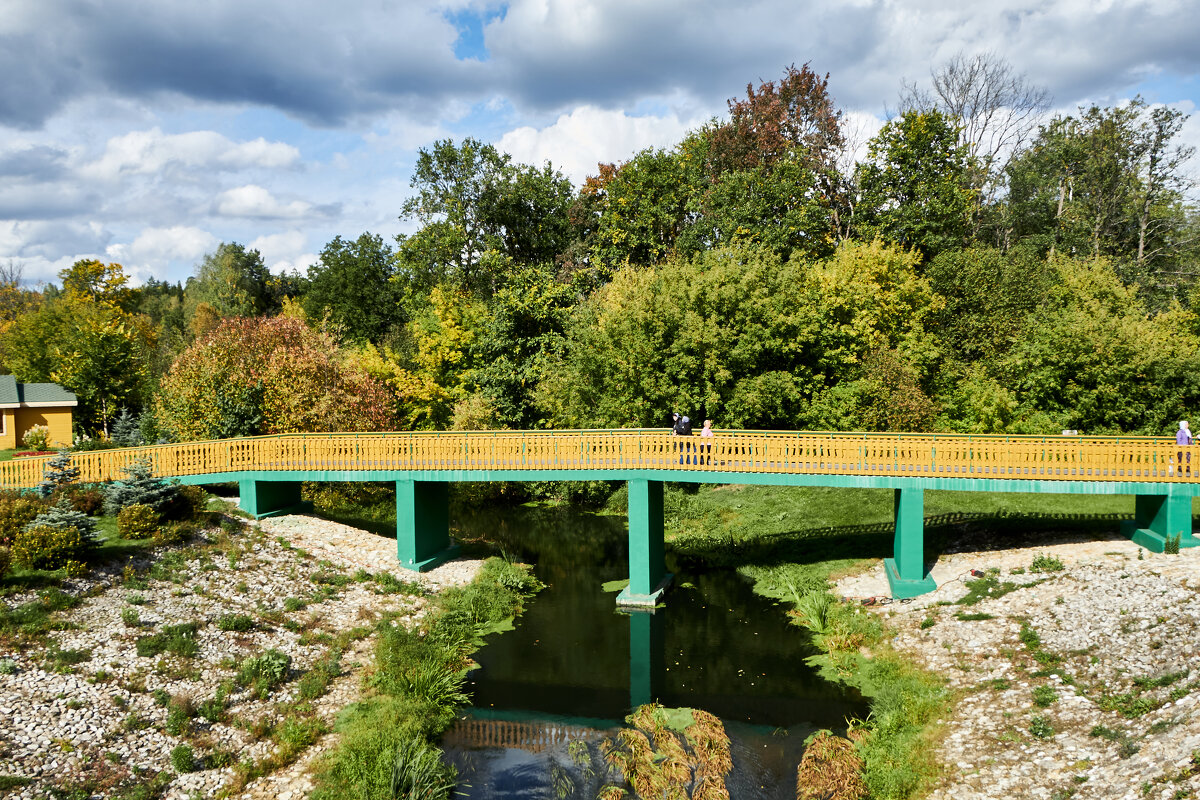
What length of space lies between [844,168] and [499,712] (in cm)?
3997

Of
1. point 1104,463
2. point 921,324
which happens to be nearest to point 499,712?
point 1104,463

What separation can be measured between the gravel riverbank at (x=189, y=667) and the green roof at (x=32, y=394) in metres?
23.7

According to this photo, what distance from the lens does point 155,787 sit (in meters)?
13.1

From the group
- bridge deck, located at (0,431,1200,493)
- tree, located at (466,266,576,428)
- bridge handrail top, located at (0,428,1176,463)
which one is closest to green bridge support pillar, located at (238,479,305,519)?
bridge deck, located at (0,431,1200,493)

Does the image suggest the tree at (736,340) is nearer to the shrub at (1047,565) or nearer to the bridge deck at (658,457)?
the bridge deck at (658,457)

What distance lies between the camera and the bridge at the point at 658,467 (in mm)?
21516

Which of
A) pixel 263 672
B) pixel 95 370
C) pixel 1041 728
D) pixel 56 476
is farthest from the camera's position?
pixel 95 370

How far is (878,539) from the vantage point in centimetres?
2841

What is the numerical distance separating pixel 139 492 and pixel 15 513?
135 inches

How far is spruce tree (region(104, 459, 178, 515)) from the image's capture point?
76.5 feet

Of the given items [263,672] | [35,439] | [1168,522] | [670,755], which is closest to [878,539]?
[1168,522]

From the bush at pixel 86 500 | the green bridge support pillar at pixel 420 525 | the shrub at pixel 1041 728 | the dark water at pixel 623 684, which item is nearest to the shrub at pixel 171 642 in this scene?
the dark water at pixel 623 684

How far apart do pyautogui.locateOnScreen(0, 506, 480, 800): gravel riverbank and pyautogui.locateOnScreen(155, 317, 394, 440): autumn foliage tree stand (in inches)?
377

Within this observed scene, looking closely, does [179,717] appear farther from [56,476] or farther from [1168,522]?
[1168,522]
